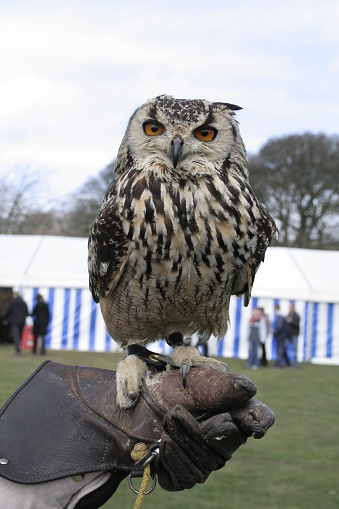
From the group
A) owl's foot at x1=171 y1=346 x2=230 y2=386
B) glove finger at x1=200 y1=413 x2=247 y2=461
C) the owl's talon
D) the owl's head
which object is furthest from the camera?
the owl's head

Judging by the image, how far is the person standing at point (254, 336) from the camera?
48.8 feet

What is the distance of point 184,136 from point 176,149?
0.14 m

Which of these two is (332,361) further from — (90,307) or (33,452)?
(33,452)

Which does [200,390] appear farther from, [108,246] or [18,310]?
[18,310]

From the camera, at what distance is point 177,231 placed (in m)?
2.83

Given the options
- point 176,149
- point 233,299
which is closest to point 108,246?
point 176,149

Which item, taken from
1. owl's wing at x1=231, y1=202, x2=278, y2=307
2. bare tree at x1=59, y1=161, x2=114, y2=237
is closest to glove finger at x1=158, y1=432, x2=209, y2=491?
owl's wing at x1=231, y1=202, x2=278, y2=307

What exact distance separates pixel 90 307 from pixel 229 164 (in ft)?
44.9

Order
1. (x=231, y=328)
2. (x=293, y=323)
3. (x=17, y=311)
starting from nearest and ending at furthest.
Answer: (x=293, y=323)
(x=17, y=311)
(x=231, y=328)

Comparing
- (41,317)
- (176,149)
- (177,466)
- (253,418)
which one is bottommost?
(41,317)

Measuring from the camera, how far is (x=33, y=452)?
7.48ft

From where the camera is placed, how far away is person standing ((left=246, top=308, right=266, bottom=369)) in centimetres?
1488

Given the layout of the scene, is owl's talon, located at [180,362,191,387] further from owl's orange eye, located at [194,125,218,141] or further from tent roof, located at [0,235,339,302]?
tent roof, located at [0,235,339,302]

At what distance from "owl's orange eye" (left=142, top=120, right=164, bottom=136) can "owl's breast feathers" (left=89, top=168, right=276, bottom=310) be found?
0.76 feet
